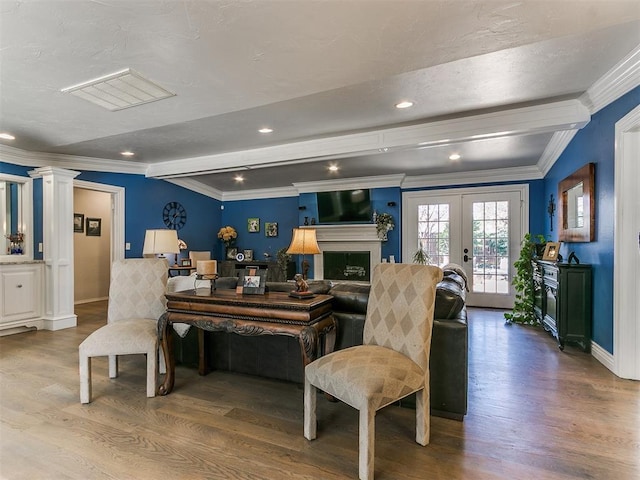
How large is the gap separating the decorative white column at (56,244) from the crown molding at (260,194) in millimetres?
3739

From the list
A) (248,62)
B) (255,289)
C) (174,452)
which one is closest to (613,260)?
(255,289)

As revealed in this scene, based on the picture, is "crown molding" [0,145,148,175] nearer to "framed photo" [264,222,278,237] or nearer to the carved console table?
Answer: "framed photo" [264,222,278,237]

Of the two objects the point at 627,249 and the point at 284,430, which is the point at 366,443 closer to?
the point at 284,430

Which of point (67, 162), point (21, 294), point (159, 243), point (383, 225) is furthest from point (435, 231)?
point (21, 294)

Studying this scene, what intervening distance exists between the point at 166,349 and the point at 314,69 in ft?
7.62

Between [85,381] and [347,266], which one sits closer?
[85,381]

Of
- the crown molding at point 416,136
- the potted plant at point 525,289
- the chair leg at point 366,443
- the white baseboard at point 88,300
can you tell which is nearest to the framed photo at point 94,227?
the white baseboard at point 88,300

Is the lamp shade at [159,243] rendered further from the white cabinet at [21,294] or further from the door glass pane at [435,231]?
the door glass pane at [435,231]

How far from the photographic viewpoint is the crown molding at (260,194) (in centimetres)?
789

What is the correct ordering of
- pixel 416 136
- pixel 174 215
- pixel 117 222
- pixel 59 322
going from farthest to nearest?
pixel 174 215, pixel 117 222, pixel 59 322, pixel 416 136

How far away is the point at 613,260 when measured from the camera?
298cm

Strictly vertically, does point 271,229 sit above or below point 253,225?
below

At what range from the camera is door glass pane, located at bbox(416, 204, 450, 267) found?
6434 mm

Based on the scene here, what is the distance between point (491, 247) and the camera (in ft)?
20.0
